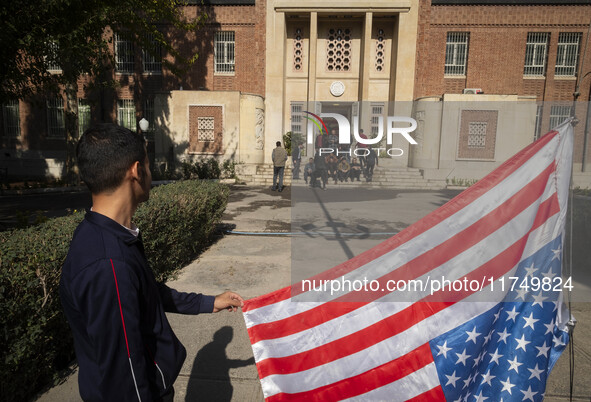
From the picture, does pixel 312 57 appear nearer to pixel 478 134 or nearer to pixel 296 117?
pixel 296 117

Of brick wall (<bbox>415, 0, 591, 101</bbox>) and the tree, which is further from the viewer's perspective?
brick wall (<bbox>415, 0, 591, 101</bbox>)

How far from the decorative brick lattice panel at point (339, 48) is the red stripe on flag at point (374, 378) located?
25.3 meters

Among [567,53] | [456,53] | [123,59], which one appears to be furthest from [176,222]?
[567,53]

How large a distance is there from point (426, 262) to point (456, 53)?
84.1ft

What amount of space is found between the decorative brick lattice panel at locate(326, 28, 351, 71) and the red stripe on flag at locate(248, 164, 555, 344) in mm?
24754

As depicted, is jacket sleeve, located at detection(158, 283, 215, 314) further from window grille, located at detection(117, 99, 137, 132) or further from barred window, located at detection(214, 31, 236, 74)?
window grille, located at detection(117, 99, 137, 132)

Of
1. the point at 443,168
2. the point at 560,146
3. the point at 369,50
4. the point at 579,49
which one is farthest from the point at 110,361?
the point at 579,49

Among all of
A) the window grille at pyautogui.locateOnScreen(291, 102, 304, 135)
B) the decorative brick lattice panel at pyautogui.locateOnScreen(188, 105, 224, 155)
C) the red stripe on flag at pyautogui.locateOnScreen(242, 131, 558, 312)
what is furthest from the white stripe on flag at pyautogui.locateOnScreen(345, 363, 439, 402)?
the window grille at pyautogui.locateOnScreen(291, 102, 304, 135)

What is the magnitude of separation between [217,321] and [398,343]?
276 centimetres

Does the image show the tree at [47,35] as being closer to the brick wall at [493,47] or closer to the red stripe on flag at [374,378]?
the red stripe on flag at [374,378]

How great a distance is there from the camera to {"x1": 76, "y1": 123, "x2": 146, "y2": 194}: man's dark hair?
5.02 ft

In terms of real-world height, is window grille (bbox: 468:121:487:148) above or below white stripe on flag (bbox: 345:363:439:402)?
above

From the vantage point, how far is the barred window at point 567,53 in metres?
23.2

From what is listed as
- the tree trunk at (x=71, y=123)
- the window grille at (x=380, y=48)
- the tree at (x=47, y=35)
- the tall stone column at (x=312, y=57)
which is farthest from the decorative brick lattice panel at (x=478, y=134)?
the tree trunk at (x=71, y=123)
